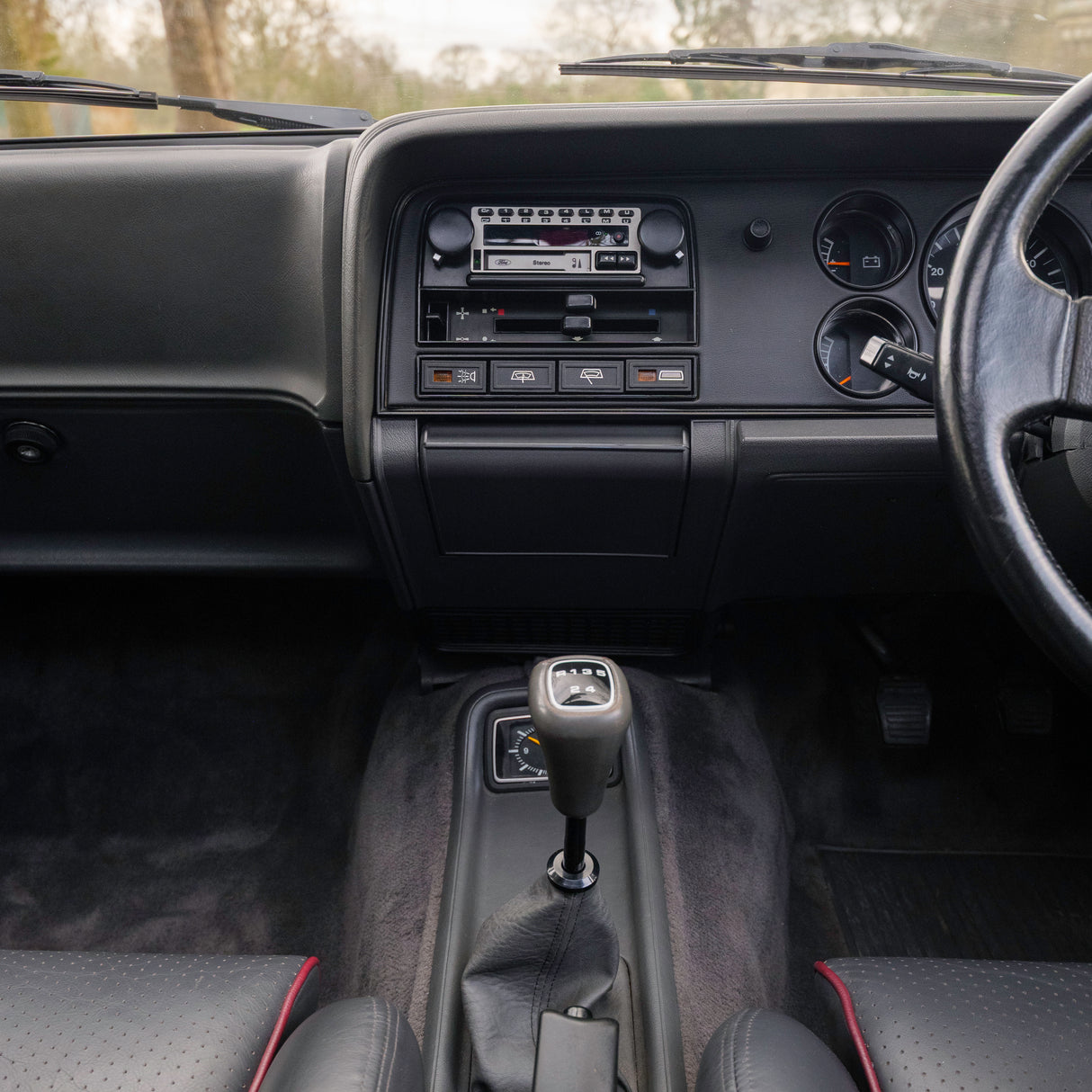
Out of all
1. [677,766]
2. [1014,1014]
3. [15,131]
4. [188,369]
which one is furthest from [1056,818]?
[15,131]

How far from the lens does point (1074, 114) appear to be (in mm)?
768

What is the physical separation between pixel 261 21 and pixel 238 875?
1.44 m

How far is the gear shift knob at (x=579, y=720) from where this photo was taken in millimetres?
777

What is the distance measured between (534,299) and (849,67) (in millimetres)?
564

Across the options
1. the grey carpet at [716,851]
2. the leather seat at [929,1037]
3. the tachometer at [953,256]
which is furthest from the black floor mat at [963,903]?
the tachometer at [953,256]

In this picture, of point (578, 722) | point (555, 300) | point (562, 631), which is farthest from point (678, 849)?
point (555, 300)

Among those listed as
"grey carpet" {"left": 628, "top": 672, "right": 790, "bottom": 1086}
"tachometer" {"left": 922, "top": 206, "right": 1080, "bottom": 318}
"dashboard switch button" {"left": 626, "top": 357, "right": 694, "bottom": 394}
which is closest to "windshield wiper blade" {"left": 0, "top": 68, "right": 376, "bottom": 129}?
"dashboard switch button" {"left": 626, "top": 357, "right": 694, "bottom": 394}

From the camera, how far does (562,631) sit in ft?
5.40

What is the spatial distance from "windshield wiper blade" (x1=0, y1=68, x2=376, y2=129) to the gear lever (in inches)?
39.1

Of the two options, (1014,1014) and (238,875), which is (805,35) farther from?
(238,875)

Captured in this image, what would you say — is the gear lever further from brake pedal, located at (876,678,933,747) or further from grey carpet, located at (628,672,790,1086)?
brake pedal, located at (876,678,933,747)

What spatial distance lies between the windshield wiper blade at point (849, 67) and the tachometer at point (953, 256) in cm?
20

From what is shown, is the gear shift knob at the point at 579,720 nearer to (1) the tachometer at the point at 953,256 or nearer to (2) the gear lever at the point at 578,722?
(2) the gear lever at the point at 578,722

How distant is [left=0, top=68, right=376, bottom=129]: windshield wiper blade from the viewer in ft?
4.38
